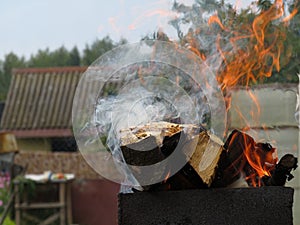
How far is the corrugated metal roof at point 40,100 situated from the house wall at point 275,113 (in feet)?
27.2

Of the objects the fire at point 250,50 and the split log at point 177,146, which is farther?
the fire at point 250,50

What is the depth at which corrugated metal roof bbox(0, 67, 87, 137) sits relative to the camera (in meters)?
11.8

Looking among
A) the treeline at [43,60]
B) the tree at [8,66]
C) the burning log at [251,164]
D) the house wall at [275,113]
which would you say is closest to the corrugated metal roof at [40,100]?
the treeline at [43,60]

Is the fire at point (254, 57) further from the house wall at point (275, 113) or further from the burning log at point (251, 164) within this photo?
the house wall at point (275, 113)

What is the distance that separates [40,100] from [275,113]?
9.35m

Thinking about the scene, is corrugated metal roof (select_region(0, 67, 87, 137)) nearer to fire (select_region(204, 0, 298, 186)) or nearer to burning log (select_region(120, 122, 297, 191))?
fire (select_region(204, 0, 298, 186))

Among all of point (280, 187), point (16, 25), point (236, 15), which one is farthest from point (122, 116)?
point (16, 25)

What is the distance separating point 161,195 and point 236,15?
107cm

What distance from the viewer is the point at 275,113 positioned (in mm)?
3506

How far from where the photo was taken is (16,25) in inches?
492

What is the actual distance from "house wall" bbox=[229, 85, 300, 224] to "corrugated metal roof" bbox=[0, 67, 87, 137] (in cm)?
828

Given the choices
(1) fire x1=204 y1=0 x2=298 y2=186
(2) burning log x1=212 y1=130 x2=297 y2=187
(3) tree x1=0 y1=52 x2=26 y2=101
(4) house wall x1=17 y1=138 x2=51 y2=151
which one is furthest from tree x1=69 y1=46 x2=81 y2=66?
(2) burning log x1=212 y1=130 x2=297 y2=187

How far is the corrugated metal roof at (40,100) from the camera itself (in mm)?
11844

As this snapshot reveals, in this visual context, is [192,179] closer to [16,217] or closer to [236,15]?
[236,15]
